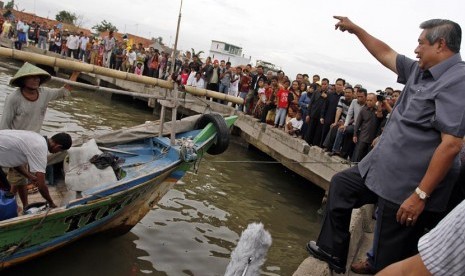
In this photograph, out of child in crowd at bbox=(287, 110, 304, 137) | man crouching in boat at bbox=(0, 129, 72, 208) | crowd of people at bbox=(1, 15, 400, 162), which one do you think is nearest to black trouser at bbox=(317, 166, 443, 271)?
man crouching in boat at bbox=(0, 129, 72, 208)

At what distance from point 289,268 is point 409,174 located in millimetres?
4135

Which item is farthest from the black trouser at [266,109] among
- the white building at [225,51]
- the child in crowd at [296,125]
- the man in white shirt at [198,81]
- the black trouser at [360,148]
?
the white building at [225,51]

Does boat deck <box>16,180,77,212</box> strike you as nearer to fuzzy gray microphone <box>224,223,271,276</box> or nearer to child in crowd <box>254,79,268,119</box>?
fuzzy gray microphone <box>224,223,271,276</box>

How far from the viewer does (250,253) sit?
91.2 inches

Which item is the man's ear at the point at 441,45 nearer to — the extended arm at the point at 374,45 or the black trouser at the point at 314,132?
the extended arm at the point at 374,45

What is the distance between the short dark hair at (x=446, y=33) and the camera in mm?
2359

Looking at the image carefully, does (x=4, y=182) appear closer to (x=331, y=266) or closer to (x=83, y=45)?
(x=331, y=266)

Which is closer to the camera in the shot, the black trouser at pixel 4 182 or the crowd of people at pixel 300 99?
the black trouser at pixel 4 182

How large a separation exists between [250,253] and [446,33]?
169 centimetres

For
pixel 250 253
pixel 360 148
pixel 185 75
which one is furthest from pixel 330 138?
pixel 185 75

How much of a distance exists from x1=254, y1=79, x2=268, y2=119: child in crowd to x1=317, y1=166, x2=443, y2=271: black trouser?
397 inches

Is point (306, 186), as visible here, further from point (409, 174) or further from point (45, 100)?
point (409, 174)

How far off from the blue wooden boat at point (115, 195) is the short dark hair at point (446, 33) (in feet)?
11.8

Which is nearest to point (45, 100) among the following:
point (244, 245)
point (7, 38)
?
point (244, 245)
